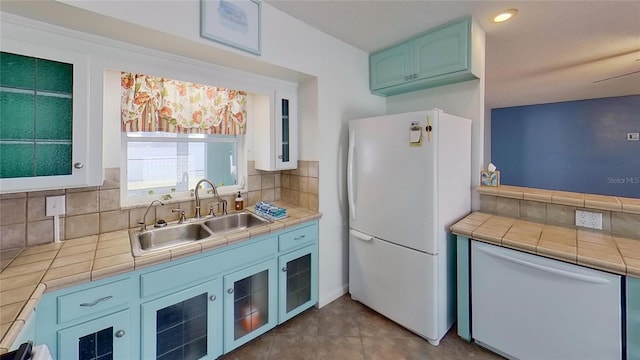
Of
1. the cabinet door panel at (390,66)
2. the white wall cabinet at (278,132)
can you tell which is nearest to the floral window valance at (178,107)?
the white wall cabinet at (278,132)

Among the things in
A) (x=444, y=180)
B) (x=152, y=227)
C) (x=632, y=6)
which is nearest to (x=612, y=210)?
(x=444, y=180)

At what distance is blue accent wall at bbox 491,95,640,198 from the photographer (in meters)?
4.31

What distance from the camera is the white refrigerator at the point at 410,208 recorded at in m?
1.76

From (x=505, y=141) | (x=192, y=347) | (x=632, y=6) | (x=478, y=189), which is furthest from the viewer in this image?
(x=505, y=141)

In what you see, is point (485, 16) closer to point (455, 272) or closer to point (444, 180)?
point (444, 180)

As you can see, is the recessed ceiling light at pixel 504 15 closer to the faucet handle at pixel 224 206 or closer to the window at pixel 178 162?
the window at pixel 178 162

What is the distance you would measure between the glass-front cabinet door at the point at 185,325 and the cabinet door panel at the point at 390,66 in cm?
219

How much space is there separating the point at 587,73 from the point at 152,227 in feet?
16.9

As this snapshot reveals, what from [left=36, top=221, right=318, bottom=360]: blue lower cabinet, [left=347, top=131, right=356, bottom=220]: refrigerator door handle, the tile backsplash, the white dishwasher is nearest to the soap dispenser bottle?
the tile backsplash

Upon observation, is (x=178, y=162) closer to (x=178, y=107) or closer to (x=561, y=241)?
(x=178, y=107)

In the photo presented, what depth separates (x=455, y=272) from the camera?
1977 mm

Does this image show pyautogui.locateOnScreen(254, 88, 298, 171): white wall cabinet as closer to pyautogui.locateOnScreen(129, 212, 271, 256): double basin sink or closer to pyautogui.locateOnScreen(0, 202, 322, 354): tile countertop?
pyautogui.locateOnScreen(129, 212, 271, 256): double basin sink

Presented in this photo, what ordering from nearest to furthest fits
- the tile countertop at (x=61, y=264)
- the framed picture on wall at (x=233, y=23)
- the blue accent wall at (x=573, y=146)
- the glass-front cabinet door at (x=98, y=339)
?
1. the tile countertop at (x=61, y=264)
2. the glass-front cabinet door at (x=98, y=339)
3. the framed picture on wall at (x=233, y=23)
4. the blue accent wall at (x=573, y=146)

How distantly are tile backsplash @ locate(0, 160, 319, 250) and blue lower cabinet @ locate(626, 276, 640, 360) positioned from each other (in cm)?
186
